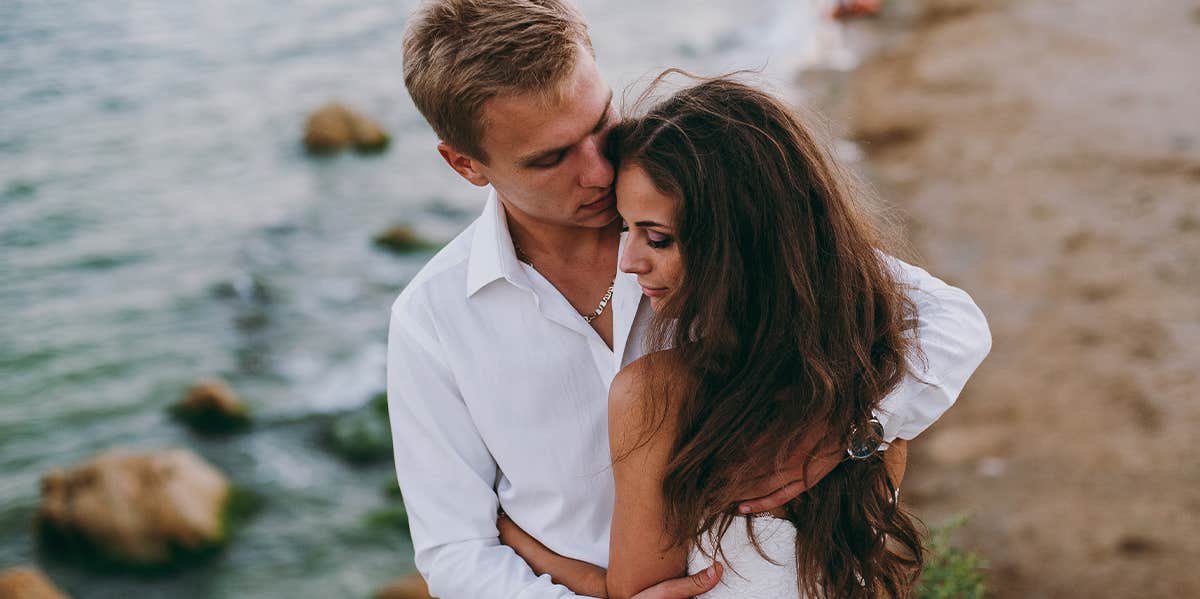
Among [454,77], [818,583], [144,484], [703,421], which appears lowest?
[144,484]

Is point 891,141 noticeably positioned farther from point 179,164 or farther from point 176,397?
point 179,164

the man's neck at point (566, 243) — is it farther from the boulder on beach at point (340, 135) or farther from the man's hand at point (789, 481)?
the boulder on beach at point (340, 135)

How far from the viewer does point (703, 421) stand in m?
1.86

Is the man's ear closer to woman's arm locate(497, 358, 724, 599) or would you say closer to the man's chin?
the man's chin

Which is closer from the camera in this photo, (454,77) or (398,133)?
(454,77)

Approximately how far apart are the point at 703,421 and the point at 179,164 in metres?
9.80

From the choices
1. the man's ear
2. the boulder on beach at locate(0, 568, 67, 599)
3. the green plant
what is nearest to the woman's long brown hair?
the man's ear

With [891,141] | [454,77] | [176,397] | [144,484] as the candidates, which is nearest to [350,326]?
[176,397]

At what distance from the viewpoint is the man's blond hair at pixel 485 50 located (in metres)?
2.05

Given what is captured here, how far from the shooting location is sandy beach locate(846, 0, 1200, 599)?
166 inches

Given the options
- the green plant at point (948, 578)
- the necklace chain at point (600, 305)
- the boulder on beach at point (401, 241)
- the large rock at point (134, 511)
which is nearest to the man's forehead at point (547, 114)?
the necklace chain at point (600, 305)

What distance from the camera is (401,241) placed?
9.01 m

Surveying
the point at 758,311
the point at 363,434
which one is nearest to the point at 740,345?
the point at 758,311

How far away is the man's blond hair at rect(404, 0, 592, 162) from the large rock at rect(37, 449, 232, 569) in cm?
418
